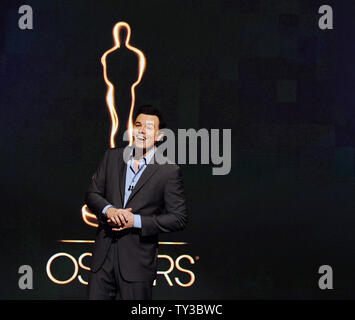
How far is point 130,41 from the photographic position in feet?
13.5

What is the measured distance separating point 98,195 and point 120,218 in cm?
26

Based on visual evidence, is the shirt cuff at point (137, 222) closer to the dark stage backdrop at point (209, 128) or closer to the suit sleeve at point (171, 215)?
the suit sleeve at point (171, 215)

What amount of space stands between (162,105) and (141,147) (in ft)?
4.09

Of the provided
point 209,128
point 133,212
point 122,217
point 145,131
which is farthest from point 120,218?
point 209,128

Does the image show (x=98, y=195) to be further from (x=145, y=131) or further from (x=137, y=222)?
(x=145, y=131)

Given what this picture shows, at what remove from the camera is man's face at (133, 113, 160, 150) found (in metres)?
2.91

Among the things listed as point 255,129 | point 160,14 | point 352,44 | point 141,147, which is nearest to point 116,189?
point 141,147

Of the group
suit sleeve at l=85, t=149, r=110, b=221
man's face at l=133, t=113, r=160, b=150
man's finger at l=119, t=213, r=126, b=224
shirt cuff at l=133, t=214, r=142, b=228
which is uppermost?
man's face at l=133, t=113, r=160, b=150

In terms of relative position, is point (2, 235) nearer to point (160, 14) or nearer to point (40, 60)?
point (40, 60)

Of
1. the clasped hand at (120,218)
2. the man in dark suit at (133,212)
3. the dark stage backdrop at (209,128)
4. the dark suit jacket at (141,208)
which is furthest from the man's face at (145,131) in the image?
the dark stage backdrop at (209,128)

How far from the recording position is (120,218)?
267cm

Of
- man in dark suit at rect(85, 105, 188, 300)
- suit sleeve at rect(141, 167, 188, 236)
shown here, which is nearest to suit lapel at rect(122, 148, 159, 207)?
man in dark suit at rect(85, 105, 188, 300)

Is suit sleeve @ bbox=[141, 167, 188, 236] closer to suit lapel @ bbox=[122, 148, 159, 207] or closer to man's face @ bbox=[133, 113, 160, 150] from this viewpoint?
suit lapel @ bbox=[122, 148, 159, 207]

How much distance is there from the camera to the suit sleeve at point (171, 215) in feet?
9.02
